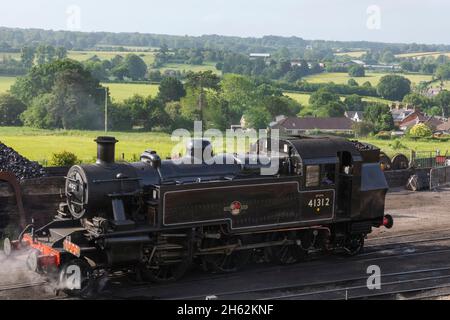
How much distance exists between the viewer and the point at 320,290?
14.2 m

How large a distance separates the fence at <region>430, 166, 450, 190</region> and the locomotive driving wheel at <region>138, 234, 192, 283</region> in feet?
64.4

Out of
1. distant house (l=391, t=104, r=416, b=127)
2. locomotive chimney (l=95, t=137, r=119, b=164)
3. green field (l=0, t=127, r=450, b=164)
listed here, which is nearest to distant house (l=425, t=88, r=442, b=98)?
distant house (l=391, t=104, r=416, b=127)

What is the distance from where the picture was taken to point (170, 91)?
7456 cm

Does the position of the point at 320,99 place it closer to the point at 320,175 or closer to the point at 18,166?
the point at 18,166

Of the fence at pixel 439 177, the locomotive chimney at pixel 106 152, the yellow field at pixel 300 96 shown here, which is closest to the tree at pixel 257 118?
the fence at pixel 439 177

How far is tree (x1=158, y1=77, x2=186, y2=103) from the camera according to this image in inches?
2904

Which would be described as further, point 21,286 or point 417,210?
point 417,210

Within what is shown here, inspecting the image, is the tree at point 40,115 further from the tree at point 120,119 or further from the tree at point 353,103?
the tree at point 353,103

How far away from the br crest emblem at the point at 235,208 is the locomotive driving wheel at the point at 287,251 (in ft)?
4.81

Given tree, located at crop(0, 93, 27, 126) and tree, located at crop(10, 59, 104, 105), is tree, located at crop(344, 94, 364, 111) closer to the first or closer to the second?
tree, located at crop(10, 59, 104, 105)

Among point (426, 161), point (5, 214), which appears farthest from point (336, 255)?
point (426, 161)

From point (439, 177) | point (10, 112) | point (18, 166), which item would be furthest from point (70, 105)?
point (18, 166)

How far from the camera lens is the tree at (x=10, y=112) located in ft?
201

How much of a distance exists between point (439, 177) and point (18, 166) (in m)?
20.7
